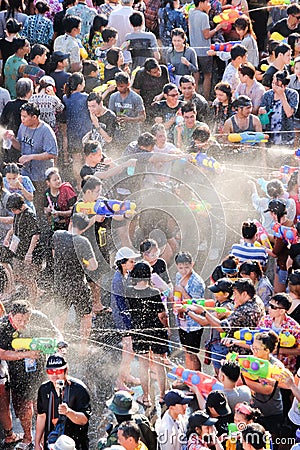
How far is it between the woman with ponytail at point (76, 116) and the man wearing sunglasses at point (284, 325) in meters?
4.57

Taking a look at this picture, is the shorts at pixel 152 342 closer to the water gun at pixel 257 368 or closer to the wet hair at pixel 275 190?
the water gun at pixel 257 368

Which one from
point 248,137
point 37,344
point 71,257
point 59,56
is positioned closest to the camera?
point 37,344

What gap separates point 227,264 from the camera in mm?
8797

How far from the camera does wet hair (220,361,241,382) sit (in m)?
7.24

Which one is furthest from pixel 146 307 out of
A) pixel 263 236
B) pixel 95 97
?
pixel 95 97

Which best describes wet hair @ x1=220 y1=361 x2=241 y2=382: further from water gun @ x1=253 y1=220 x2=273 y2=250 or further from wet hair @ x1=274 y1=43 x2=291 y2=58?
wet hair @ x1=274 y1=43 x2=291 y2=58

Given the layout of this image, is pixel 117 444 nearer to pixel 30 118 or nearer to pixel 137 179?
pixel 137 179

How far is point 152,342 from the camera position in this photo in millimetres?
8477

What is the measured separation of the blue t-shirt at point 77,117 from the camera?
1184 centimetres

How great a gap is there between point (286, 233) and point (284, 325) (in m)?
1.65

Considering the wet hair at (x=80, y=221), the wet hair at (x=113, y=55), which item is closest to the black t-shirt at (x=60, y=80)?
the wet hair at (x=113, y=55)

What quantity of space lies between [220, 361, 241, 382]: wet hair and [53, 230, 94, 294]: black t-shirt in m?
2.30

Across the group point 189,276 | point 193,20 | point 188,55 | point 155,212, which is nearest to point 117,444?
point 189,276

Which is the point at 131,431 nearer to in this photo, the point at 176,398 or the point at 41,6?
the point at 176,398
